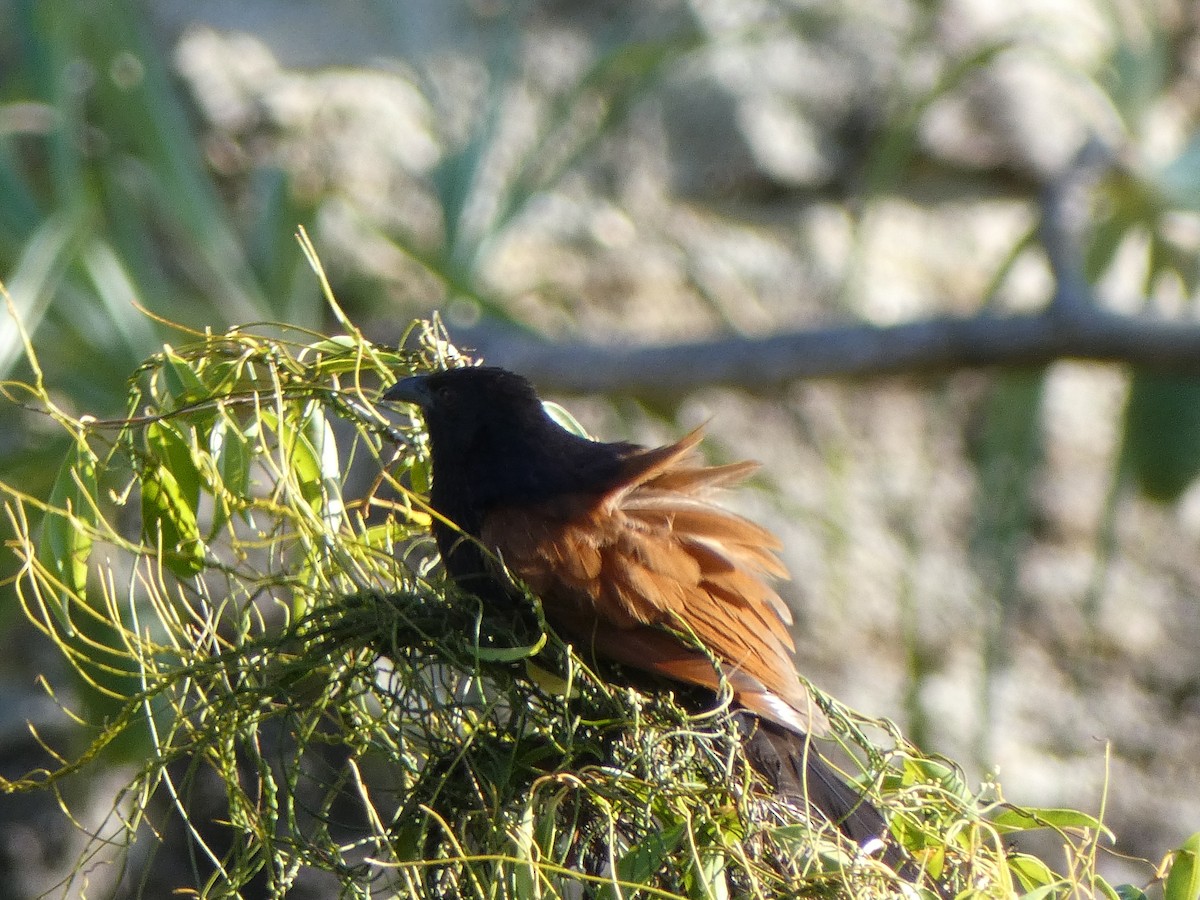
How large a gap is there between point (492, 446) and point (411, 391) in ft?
0.84

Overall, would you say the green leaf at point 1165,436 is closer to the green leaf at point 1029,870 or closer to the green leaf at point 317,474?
the green leaf at point 1029,870

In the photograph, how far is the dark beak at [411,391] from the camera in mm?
2072

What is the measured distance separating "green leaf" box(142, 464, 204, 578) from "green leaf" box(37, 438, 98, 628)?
0.07 meters

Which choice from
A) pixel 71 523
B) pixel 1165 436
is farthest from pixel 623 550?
pixel 1165 436

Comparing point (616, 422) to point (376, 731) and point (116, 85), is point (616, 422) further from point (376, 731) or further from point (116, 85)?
point (376, 731)

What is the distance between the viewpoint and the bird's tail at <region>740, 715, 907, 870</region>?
5.16 feet

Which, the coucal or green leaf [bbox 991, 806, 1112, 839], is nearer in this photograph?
green leaf [bbox 991, 806, 1112, 839]

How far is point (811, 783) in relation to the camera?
5.53ft

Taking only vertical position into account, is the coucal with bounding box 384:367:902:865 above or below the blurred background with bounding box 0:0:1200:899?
above

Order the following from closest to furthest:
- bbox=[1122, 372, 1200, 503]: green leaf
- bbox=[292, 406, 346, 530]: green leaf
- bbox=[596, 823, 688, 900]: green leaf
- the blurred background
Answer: bbox=[596, 823, 688, 900]: green leaf → bbox=[292, 406, 346, 530]: green leaf → bbox=[1122, 372, 1200, 503]: green leaf → the blurred background

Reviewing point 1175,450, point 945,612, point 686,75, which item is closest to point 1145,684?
point 945,612

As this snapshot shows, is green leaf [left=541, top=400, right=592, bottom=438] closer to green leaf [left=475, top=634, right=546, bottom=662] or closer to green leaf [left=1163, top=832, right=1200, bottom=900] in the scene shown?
green leaf [left=475, top=634, right=546, bottom=662]

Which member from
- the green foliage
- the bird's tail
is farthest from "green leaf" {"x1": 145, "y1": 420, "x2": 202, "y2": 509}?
the bird's tail

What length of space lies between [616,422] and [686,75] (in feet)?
5.01
